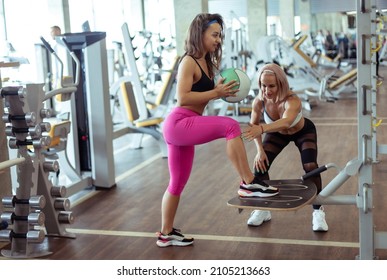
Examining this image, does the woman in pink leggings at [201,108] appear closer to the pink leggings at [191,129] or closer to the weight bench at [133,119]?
the pink leggings at [191,129]

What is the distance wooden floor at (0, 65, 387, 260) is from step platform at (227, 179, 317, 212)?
350 millimetres

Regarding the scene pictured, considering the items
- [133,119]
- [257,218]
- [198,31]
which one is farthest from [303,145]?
[133,119]

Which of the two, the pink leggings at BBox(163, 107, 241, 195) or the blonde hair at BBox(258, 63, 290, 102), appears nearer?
the pink leggings at BBox(163, 107, 241, 195)

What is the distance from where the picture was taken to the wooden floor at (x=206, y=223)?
336 centimetres

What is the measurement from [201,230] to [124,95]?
8.77 feet

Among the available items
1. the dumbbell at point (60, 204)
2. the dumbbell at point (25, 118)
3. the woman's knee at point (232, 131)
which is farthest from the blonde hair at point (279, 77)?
the dumbbell at point (60, 204)

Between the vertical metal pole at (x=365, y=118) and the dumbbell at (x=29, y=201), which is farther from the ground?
the vertical metal pole at (x=365, y=118)

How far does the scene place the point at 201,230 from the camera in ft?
12.5

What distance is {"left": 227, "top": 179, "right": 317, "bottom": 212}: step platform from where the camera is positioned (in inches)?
116

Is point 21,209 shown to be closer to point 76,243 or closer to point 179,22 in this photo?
point 76,243

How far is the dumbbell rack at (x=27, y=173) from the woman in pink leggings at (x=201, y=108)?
800 millimetres

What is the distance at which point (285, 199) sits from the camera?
10.1 feet

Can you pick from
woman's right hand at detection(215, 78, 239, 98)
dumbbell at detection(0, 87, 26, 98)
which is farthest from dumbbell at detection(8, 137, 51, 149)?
woman's right hand at detection(215, 78, 239, 98)

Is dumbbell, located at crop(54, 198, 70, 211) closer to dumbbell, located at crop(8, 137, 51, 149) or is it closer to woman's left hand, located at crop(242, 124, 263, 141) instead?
dumbbell, located at crop(8, 137, 51, 149)
